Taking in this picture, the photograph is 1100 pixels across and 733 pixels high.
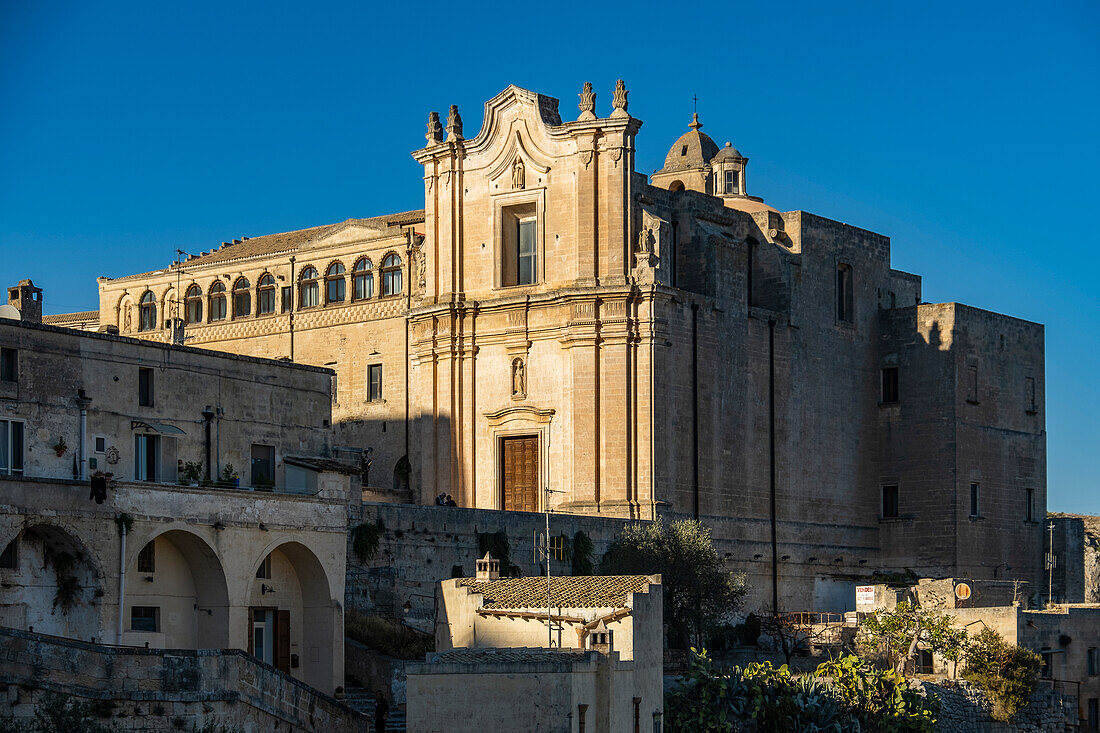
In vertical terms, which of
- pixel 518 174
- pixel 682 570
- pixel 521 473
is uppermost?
pixel 518 174

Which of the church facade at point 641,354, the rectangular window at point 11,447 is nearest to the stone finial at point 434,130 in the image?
the church facade at point 641,354

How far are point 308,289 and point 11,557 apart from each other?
29.9 metres

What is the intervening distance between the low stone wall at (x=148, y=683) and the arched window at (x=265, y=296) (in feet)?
109

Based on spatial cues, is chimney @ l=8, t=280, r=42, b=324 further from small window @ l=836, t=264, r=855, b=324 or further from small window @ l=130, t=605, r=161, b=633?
small window @ l=836, t=264, r=855, b=324

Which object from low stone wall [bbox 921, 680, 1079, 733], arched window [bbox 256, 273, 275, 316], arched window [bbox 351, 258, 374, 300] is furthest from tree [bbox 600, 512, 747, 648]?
arched window [bbox 256, 273, 275, 316]

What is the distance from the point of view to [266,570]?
41031 mm

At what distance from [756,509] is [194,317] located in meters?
22.5

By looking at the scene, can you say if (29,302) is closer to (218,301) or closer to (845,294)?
(218,301)

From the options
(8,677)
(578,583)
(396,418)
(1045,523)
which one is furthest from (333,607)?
(1045,523)

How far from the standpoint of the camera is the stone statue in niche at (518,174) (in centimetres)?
5597

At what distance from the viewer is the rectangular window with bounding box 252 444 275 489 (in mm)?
42281

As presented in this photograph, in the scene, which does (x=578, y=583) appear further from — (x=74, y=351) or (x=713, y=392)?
(x=713, y=392)

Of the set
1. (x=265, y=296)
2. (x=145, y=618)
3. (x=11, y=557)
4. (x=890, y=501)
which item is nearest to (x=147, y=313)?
(x=265, y=296)

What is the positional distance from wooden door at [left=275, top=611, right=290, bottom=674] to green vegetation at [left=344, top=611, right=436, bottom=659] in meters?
1.64
